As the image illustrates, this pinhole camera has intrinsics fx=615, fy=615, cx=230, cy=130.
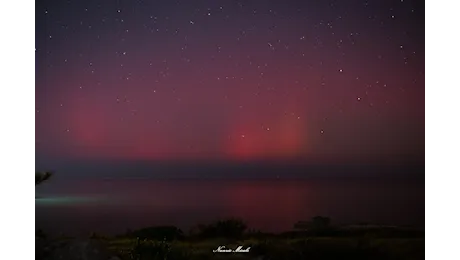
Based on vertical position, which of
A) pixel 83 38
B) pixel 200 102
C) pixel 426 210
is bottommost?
pixel 426 210

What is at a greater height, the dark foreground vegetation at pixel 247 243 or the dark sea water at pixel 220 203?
the dark sea water at pixel 220 203

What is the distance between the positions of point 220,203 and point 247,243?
232mm

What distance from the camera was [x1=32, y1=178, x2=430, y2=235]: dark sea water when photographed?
2932mm

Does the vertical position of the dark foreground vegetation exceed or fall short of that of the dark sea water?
it falls short

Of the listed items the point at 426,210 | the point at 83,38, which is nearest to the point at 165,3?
the point at 83,38

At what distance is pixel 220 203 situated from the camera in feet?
9.78

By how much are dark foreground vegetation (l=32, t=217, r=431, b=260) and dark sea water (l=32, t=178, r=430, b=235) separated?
0.13 feet

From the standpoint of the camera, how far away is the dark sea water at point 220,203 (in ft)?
9.62

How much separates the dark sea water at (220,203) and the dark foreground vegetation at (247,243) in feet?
0.13

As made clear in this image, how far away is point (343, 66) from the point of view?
296 cm

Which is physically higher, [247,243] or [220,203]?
[220,203]

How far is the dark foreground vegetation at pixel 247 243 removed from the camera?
293 centimetres
